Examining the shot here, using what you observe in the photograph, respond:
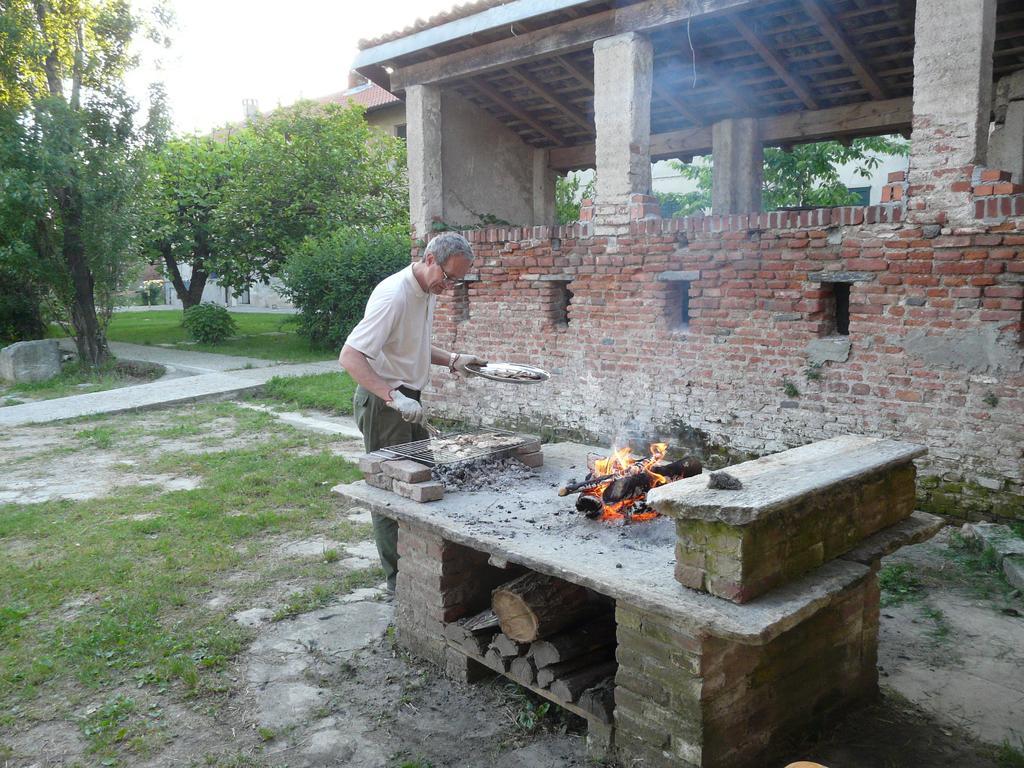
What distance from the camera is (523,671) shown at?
3439 mm

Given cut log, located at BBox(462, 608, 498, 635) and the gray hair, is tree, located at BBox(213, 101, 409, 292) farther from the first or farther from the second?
cut log, located at BBox(462, 608, 498, 635)

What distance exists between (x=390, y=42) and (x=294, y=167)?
1060 cm

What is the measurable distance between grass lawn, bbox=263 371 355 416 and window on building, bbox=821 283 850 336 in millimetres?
5928

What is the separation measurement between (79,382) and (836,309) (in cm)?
1199

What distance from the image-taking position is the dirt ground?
3160 mm

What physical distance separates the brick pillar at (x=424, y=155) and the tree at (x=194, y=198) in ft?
36.2

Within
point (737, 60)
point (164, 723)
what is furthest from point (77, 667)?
point (737, 60)

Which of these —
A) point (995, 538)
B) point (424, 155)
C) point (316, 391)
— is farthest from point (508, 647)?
point (316, 391)

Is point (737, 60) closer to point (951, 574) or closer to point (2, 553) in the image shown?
point (951, 574)

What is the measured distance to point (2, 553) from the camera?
5.34 metres

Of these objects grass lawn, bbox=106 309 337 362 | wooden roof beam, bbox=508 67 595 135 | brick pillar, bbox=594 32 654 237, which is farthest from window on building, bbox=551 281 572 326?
grass lawn, bbox=106 309 337 362

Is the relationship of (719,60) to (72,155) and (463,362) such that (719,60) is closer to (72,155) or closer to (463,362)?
(463,362)

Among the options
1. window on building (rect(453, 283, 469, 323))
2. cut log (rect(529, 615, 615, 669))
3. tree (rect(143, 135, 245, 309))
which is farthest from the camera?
tree (rect(143, 135, 245, 309))

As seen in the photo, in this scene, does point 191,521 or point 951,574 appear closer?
point 951,574
